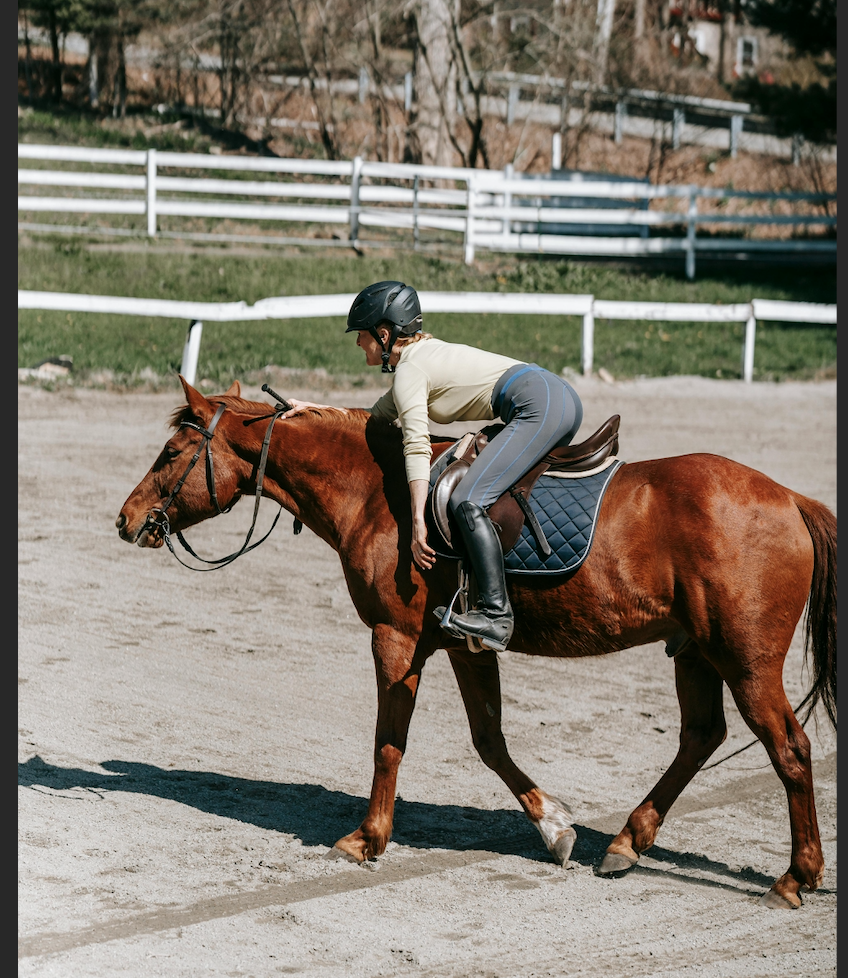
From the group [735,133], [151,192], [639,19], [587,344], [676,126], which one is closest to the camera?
[587,344]

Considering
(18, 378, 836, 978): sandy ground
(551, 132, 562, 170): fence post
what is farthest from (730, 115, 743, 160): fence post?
(18, 378, 836, 978): sandy ground

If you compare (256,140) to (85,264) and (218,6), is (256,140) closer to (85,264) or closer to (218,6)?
(218,6)

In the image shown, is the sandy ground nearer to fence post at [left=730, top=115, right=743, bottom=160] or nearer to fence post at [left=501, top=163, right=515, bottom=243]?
fence post at [left=501, top=163, right=515, bottom=243]

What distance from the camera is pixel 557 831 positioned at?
5.26 metres

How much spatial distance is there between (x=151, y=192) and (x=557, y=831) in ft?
67.1

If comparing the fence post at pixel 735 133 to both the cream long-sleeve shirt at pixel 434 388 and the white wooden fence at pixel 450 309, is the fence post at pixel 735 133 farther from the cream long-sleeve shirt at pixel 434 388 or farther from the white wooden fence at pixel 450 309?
the cream long-sleeve shirt at pixel 434 388

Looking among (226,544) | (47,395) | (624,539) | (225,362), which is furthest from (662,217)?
(624,539)

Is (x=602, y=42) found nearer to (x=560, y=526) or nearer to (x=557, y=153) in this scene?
(x=557, y=153)

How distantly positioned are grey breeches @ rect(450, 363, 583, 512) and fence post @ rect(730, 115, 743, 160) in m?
37.4

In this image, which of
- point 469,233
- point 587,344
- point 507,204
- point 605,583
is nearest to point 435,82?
point 507,204

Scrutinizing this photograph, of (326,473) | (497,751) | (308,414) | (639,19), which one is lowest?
(497,751)

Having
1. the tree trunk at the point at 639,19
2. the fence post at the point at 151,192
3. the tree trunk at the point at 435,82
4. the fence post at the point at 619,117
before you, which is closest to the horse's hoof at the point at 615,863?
the fence post at the point at 151,192

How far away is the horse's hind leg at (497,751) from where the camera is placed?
207 inches

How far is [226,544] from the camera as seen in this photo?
32.9 feet
